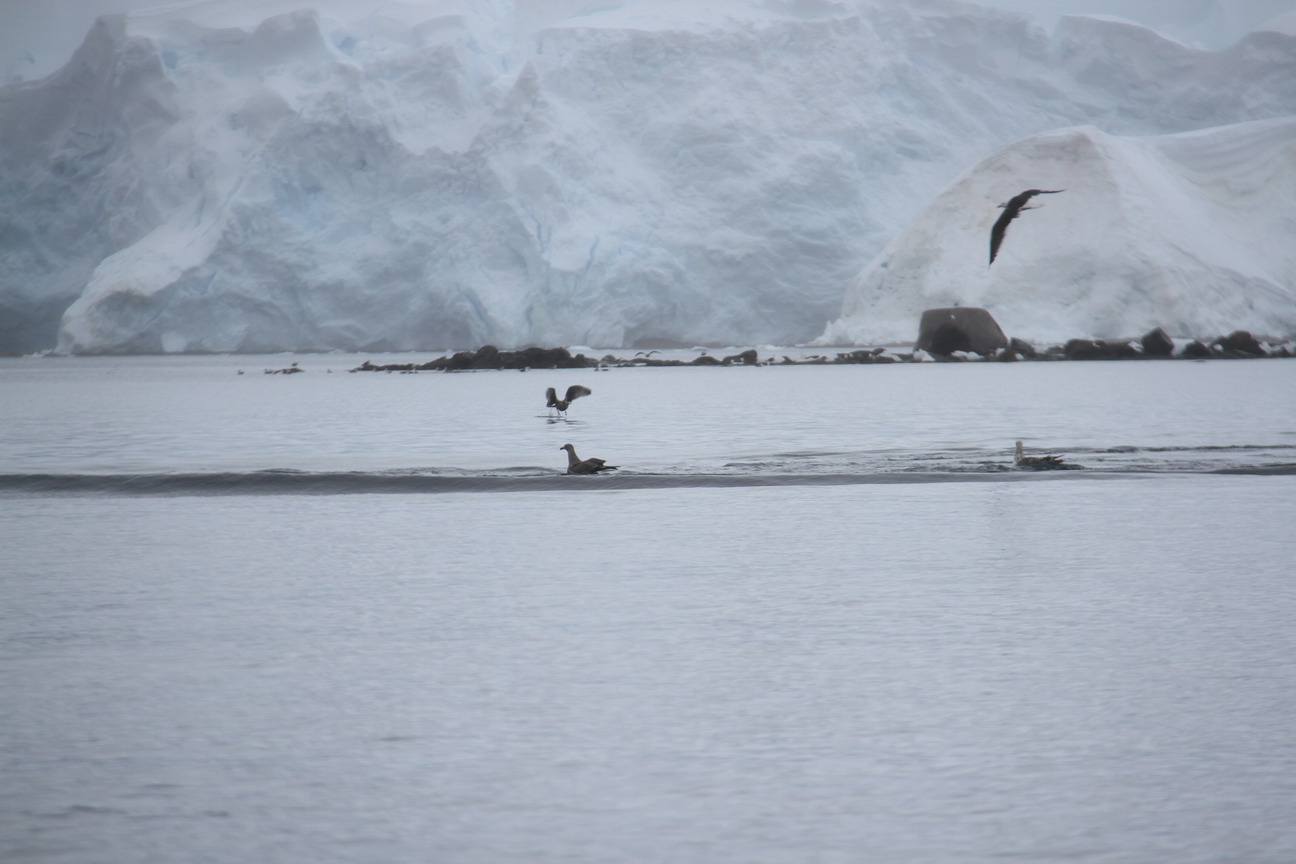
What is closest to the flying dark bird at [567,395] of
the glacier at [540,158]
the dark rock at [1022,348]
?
the dark rock at [1022,348]

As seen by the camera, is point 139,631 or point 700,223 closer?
point 139,631

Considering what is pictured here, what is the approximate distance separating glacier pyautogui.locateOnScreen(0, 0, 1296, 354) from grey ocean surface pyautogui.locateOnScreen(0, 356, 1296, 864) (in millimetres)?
42133

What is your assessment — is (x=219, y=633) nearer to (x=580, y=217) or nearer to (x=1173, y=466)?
(x=1173, y=466)

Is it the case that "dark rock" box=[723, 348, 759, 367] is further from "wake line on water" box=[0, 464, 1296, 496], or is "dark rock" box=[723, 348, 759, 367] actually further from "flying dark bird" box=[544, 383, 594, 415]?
"wake line on water" box=[0, 464, 1296, 496]

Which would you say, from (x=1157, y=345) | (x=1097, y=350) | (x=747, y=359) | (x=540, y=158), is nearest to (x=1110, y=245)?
(x=1157, y=345)

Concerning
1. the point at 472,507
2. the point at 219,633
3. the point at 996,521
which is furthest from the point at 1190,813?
the point at 472,507

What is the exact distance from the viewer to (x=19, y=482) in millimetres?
9195

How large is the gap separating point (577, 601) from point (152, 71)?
60.7m

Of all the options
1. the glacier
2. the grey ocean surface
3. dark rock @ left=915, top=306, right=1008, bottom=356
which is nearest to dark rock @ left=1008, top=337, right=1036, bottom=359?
dark rock @ left=915, top=306, right=1008, bottom=356

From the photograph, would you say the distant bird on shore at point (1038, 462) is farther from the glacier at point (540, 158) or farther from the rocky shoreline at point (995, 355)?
the glacier at point (540, 158)

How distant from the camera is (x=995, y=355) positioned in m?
43.9

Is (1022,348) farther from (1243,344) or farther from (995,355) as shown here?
(1243,344)

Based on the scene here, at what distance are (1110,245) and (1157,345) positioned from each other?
5.70 m

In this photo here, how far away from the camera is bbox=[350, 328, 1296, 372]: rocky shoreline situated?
135ft
